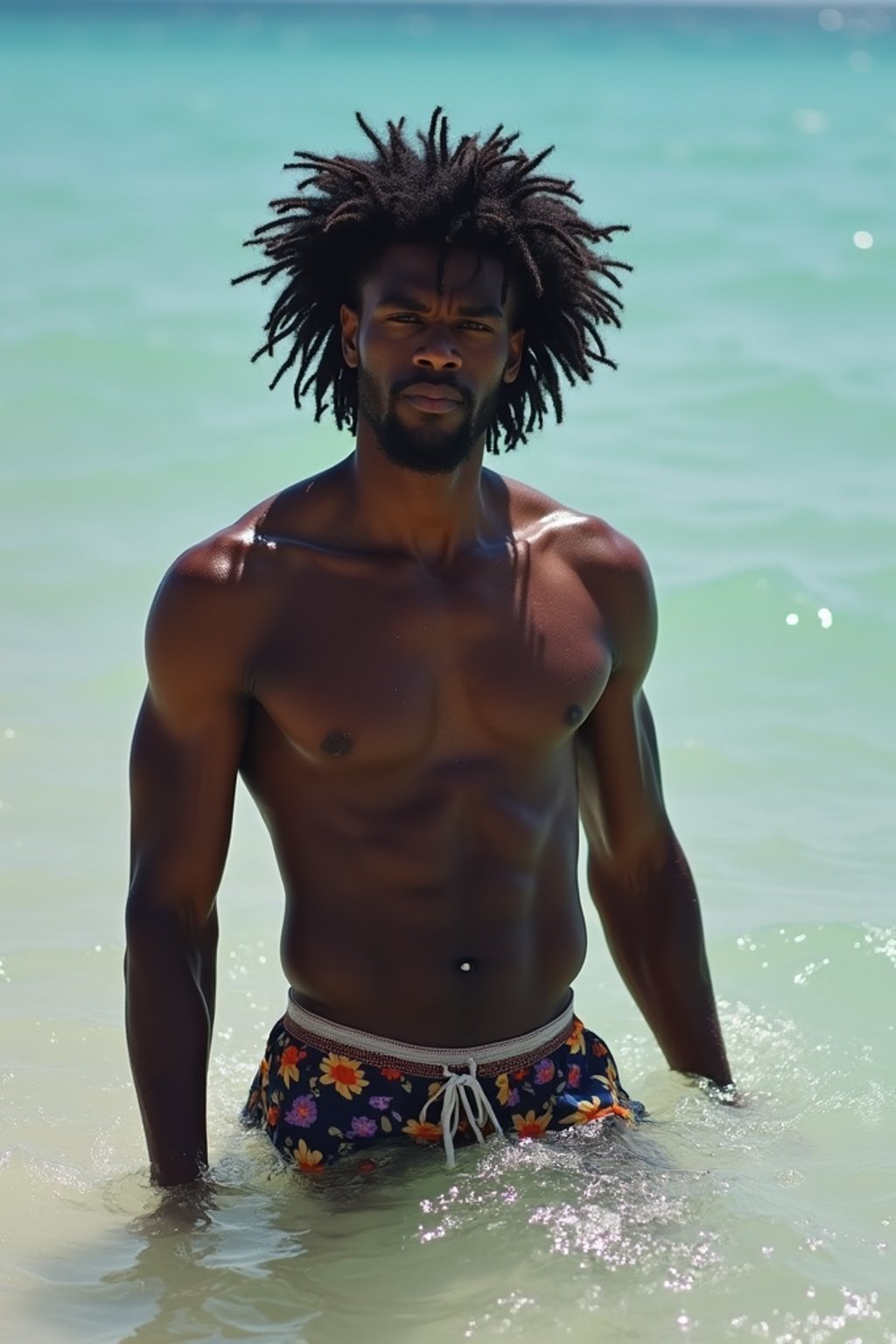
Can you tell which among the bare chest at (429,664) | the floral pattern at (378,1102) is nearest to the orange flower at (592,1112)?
the floral pattern at (378,1102)

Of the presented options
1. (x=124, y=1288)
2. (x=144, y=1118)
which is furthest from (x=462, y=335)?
(x=124, y=1288)

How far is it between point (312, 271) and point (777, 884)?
2.40m

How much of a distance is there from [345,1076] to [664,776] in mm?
2921

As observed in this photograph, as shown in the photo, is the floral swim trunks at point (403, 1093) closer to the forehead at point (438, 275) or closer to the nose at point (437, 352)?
the nose at point (437, 352)

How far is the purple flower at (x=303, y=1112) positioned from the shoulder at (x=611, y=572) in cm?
79

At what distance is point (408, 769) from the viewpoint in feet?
10.8

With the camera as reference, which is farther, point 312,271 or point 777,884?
point 777,884

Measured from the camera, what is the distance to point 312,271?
3.54m

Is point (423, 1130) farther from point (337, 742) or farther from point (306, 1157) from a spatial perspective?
point (337, 742)

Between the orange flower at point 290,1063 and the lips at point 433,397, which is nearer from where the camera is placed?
the lips at point 433,397

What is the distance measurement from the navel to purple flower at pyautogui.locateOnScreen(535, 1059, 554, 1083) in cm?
56

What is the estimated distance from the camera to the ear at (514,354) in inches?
136

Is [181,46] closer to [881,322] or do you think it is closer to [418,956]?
[881,322]

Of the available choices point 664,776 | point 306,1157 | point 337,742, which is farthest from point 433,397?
point 664,776
